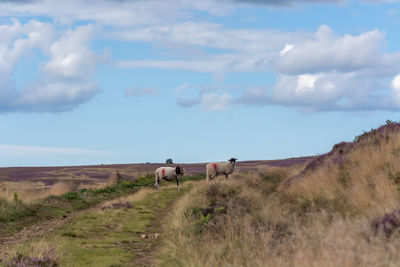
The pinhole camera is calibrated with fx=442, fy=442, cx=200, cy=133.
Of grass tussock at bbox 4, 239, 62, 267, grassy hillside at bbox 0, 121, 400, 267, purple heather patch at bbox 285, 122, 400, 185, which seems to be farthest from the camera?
purple heather patch at bbox 285, 122, 400, 185

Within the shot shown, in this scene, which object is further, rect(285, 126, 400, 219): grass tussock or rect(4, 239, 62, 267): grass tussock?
rect(285, 126, 400, 219): grass tussock

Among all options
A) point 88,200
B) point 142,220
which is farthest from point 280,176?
point 142,220

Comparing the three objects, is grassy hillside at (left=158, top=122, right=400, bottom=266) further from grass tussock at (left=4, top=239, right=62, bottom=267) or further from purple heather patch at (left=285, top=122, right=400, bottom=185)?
grass tussock at (left=4, top=239, right=62, bottom=267)

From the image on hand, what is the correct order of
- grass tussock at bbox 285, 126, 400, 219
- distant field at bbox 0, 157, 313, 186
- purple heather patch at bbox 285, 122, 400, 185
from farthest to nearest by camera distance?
distant field at bbox 0, 157, 313, 186, purple heather patch at bbox 285, 122, 400, 185, grass tussock at bbox 285, 126, 400, 219

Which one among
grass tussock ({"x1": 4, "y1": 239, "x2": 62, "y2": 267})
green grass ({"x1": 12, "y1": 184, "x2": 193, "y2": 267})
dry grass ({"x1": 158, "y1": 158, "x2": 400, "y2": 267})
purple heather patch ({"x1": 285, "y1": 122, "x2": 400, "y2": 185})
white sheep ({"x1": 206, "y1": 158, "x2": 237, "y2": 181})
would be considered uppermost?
purple heather patch ({"x1": 285, "y1": 122, "x2": 400, "y2": 185})

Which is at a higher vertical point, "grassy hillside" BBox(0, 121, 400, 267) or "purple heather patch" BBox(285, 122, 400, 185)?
"purple heather patch" BBox(285, 122, 400, 185)

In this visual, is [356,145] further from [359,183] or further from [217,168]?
[217,168]

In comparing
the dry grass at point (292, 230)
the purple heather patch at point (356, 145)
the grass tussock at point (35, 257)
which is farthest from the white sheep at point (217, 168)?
the grass tussock at point (35, 257)

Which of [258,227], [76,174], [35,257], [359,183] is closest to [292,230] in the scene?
[258,227]

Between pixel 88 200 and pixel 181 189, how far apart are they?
7.93 metres

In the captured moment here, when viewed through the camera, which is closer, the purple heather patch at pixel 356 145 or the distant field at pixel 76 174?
the purple heather patch at pixel 356 145

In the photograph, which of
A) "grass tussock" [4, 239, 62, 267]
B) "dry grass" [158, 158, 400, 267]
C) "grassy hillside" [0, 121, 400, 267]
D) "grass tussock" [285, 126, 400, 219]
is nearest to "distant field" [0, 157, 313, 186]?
"grassy hillside" [0, 121, 400, 267]

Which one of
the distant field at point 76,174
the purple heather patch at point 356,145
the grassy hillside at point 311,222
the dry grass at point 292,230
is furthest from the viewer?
the distant field at point 76,174

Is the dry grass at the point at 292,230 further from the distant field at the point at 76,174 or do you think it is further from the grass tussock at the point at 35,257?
the distant field at the point at 76,174
